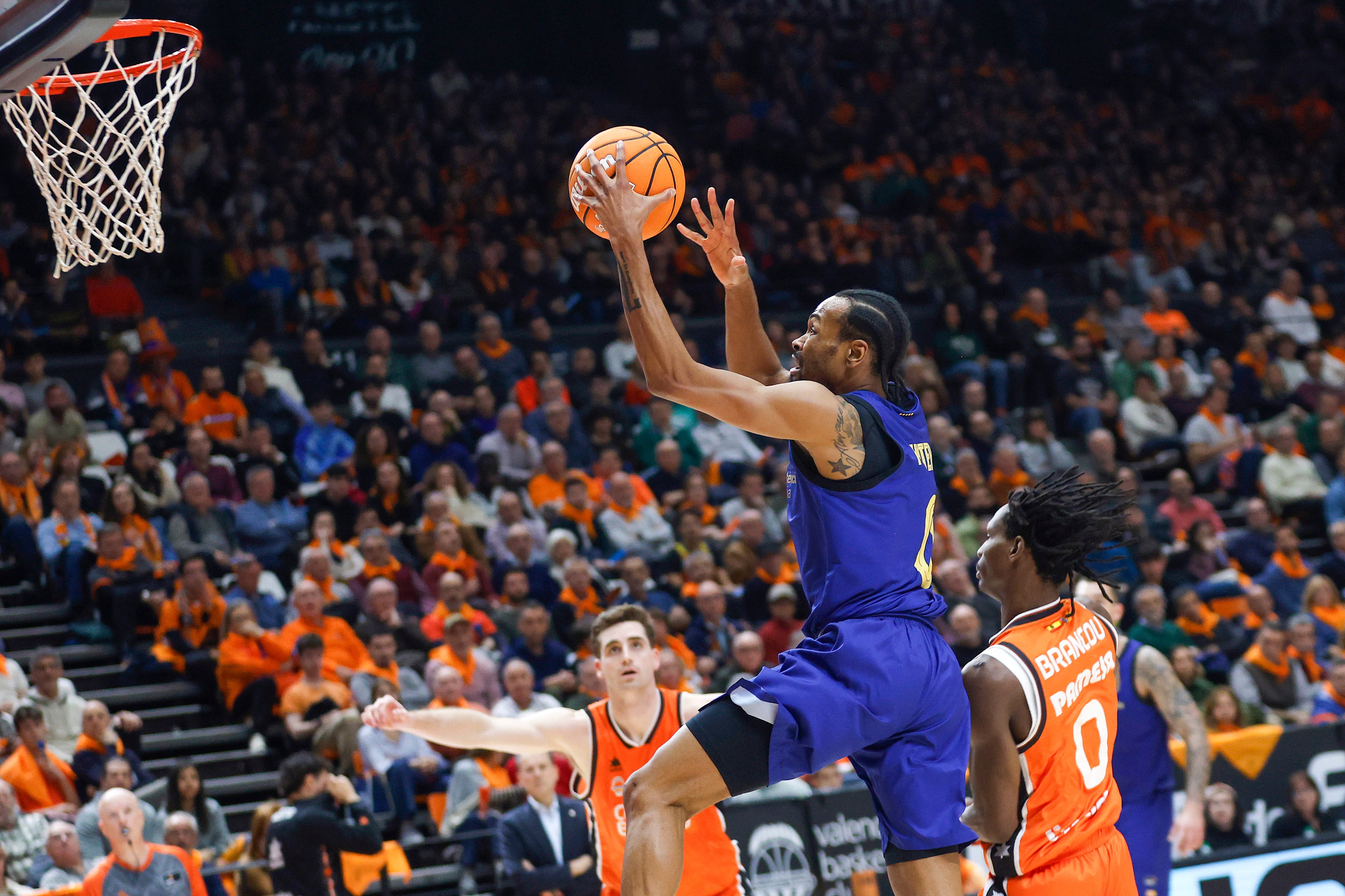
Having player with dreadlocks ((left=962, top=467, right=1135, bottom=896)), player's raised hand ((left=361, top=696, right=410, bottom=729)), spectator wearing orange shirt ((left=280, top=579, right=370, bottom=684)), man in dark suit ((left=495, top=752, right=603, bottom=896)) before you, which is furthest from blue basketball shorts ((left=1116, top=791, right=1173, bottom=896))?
spectator wearing orange shirt ((left=280, top=579, right=370, bottom=684))

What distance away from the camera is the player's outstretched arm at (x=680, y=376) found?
3.75 m

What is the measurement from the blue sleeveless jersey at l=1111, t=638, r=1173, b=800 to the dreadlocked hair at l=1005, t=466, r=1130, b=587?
5.19ft

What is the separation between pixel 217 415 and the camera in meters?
11.4

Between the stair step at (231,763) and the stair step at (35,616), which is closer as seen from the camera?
the stair step at (231,763)

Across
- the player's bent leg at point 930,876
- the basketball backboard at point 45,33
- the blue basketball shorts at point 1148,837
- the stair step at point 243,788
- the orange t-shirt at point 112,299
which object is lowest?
the blue basketball shorts at point 1148,837

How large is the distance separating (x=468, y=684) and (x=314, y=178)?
267 inches

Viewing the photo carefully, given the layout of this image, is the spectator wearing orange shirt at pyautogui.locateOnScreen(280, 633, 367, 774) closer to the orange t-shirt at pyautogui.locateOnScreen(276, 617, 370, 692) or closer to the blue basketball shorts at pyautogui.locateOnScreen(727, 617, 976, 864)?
the orange t-shirt at pyautogui.locateOnScreen(276, 617, 370, 692)

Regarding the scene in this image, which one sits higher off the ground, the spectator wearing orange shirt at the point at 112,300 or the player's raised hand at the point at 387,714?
the spectator wearing orange shirt at the point at 112,300

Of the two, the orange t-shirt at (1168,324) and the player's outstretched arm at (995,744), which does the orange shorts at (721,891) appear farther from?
the orange t-shirt at (1168,324)

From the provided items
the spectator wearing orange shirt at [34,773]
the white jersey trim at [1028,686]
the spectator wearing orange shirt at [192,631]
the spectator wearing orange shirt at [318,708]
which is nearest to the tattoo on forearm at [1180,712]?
the white jersey trim at [1028,686]

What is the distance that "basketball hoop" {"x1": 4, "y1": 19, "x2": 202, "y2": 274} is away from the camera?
5.24 metres

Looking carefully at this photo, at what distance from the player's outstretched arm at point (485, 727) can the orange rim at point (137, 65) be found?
2434 mm

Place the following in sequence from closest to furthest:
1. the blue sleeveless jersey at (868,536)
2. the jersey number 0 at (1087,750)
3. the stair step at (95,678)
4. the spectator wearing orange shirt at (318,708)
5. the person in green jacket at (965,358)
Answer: the blue sleeveless jersey at (868,536), the jersey number 0 at (1087,750), the spectator wearing orange shirt at (318,708), the stair step at (95,678), the person in green jacket at (965,358)

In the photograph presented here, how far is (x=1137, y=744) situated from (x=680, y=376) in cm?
307
